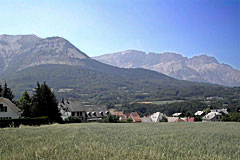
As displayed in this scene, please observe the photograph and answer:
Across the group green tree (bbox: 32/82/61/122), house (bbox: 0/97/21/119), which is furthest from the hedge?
green tree (bbox: 32/82/61/122)

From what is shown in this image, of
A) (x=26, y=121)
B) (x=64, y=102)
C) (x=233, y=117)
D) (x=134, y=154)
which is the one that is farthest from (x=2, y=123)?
(x=233, y=117)

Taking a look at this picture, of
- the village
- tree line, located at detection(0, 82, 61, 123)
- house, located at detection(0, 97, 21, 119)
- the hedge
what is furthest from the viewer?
tree line, located at detection(0, 82, 61, 123)

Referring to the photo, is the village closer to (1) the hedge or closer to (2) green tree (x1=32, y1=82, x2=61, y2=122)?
(2) green tree (x1=32, y1=82, x2=61, y2=122)

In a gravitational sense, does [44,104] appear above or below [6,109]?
above

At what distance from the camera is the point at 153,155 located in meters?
10.9

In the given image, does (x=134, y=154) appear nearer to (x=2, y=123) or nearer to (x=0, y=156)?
(x=0, y=156)

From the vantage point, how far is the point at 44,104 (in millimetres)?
54625

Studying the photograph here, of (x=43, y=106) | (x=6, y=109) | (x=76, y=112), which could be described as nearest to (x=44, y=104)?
(x=43, y=106)

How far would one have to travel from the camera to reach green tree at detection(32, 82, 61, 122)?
178 ft

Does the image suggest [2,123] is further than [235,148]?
Yes

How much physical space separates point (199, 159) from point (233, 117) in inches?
2639

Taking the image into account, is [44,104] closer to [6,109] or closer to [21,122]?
[6,109]

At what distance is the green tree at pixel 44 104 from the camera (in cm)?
Result: 5412

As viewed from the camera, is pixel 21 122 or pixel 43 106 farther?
pixel 43 106
